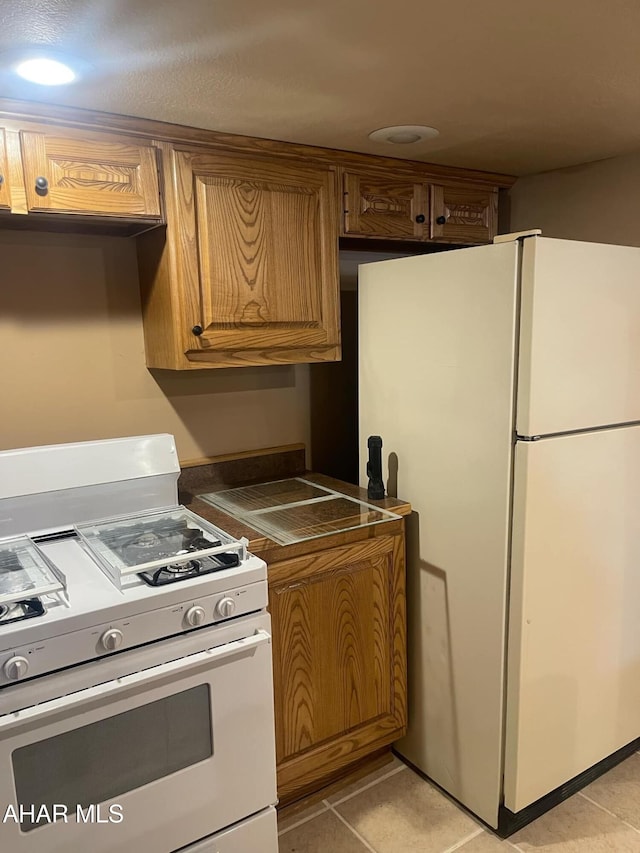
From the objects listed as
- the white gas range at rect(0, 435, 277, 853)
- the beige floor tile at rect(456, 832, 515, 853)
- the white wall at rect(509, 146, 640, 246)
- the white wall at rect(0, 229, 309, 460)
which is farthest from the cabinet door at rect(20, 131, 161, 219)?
the beige floor tile at rect(456, 832, 515, 853)

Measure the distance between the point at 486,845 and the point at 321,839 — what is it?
0.49 m

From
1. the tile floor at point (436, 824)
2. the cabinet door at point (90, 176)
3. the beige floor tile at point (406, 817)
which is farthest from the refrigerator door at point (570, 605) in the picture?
the cabinet door at point (90, 176)

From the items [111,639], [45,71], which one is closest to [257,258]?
[45,71]

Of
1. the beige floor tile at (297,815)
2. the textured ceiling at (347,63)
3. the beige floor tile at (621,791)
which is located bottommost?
the beige floor tile at (297,815)

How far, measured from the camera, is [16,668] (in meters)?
1.30

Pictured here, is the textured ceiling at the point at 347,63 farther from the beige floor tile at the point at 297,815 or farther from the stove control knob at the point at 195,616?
the beige floor tile at the point at 297,815

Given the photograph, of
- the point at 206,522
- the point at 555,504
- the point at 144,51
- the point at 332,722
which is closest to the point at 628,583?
the point at 555,504

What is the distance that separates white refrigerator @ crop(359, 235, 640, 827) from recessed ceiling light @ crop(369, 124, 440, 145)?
39 cm

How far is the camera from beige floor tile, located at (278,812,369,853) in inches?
73.6

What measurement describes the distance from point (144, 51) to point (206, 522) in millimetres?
1194

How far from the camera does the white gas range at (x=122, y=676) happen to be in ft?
4.45

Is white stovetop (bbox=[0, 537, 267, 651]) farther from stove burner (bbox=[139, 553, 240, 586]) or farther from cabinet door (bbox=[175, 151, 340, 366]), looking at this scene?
cabinet door (bbox=[175, 151, 340, 366])

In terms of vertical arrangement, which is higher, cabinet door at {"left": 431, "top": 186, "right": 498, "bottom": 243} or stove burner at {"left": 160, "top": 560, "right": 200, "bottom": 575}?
cabinet door at {"left": 431, "top": 186, "right": 498, "bottom": 243}

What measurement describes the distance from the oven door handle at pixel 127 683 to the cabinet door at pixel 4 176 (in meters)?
1.20
